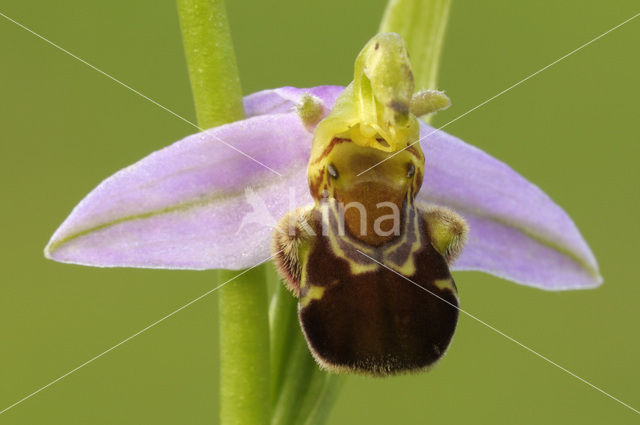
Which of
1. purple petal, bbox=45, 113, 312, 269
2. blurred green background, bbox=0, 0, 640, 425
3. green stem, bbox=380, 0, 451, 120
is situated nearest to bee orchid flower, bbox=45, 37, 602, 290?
purple petal, bbox=45, 113, 312, 269

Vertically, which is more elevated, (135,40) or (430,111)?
(430,111)

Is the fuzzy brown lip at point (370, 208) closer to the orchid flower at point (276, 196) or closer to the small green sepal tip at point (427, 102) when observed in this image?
the orchid flower at point (276, 196)

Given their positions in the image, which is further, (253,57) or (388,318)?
(253,57)

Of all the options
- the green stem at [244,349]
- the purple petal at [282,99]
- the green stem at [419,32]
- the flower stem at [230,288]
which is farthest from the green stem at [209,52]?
the green stem at [419,32]

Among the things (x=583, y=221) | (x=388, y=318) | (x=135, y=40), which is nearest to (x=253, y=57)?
(x=135, y=40)

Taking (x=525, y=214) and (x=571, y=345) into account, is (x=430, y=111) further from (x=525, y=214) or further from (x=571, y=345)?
(x=571, y=345)

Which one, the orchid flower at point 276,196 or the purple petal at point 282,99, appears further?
the purple petal at point 282,99

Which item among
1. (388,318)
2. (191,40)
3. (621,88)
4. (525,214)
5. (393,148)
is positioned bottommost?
(621,88)

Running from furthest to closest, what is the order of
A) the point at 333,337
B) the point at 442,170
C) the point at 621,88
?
the point at 621,88, the point at 442,170, the point at 333,337
